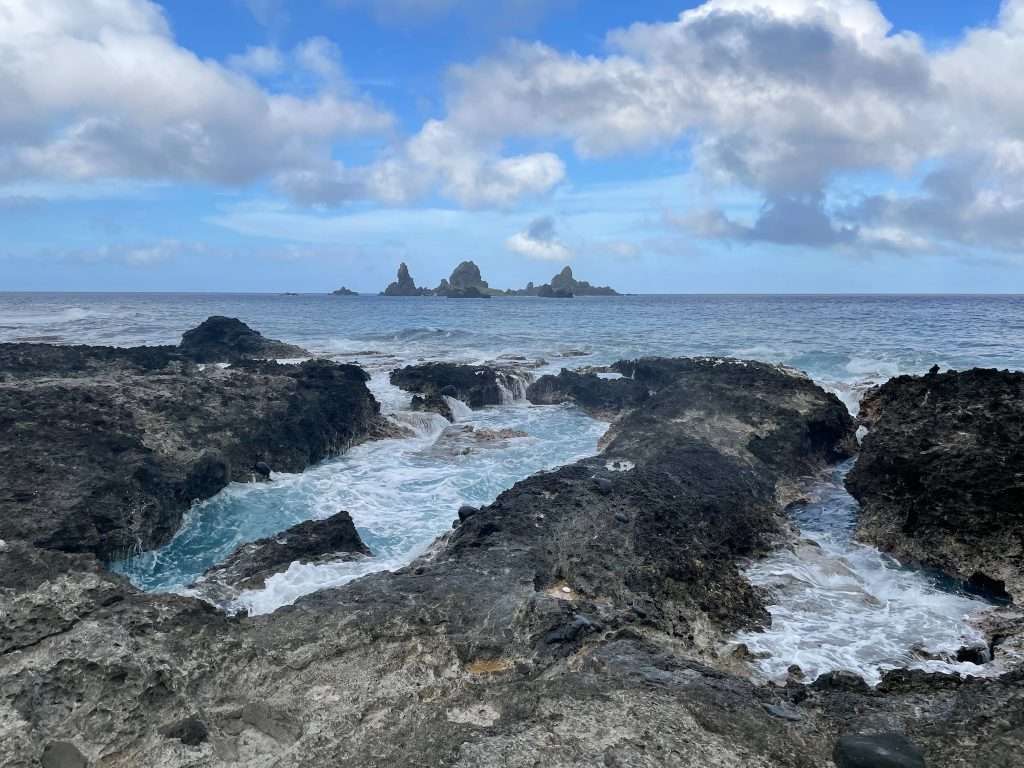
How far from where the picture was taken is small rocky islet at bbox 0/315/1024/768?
5.55 meters

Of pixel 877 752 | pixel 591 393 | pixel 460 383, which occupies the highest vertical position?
pixel 460 383

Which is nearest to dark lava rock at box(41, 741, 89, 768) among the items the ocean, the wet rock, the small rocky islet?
the small rocky islet

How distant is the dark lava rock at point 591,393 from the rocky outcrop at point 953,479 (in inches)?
447

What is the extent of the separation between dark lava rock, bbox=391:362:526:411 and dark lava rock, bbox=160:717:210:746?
2117 cm

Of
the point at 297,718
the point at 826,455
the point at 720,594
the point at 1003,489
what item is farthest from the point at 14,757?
the point at 826,455

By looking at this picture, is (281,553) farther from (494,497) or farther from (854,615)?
(854,615)

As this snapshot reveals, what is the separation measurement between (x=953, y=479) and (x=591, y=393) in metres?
16.4

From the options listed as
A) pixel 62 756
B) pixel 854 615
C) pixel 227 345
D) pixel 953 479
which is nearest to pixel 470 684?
pixel 62 756

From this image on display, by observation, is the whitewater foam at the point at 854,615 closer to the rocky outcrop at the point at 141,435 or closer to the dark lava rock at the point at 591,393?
the rocky outcrop at the point at 141,435

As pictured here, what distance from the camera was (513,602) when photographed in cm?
804

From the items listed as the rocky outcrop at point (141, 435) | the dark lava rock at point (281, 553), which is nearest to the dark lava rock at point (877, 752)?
the dark lava rock at point (281, 553)

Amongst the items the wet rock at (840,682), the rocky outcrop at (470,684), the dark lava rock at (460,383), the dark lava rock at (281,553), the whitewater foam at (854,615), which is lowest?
the whitewater foam at (854,615)

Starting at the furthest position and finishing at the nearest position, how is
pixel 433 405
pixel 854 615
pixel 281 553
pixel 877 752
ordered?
pixel 433 405 < pixel 281 553 < pixel 854 615 < pixel 877 752

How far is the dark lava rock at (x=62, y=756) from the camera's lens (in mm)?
5203
